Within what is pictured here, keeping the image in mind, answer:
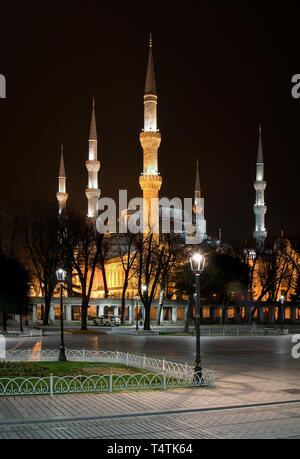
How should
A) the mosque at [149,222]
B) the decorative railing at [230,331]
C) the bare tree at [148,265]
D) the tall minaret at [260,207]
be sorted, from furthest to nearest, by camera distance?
1. the tall minaret at [260,207]
2. the mosque at [149,222]
3. the bare tree at [148,265]
4. the decorative railing at [230,331]

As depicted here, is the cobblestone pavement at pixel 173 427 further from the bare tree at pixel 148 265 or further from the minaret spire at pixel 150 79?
the minaret spire at pixel 150 79

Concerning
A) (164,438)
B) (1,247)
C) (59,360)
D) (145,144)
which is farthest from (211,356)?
(145,144)

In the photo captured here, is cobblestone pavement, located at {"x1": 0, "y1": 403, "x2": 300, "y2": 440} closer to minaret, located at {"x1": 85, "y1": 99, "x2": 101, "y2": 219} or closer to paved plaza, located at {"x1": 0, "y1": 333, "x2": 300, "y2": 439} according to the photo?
paved plaza, located at {"x1": 0, "y1": 333, "x2": 300, "y2": 439}

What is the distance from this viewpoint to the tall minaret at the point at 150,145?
74.2m

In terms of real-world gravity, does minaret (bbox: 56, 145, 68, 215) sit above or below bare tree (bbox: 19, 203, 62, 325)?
above

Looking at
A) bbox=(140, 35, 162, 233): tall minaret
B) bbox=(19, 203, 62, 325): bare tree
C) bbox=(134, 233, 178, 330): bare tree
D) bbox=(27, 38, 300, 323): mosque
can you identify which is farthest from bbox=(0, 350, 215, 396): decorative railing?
bbox=(140, 35, 162, 233): tall minaret

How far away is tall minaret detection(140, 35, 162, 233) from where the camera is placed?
244ft

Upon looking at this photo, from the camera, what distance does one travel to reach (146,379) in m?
18.5

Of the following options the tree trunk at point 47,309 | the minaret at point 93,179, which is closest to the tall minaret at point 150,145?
the minaret at point 93,179

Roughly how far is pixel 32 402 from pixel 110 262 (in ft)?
273

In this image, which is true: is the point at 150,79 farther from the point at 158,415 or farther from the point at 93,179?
the point at 158,415

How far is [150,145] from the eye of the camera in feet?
246

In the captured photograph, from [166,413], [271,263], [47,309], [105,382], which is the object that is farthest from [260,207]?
[166,413]
